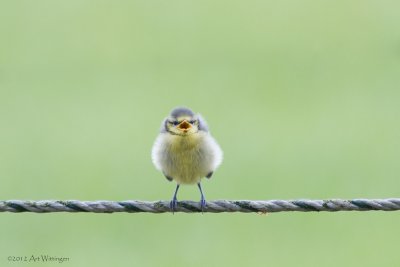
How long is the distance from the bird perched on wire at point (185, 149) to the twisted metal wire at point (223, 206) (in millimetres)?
991

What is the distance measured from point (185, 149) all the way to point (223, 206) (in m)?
1.08

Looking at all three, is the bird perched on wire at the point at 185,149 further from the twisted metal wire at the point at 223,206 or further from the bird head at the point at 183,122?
the twisted metal wire at the point at 223,206

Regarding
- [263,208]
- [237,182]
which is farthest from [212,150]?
[237,182]

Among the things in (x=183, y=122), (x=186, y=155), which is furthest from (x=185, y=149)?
(x=183, y=122)

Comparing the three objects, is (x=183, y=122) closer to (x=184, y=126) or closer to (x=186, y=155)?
(x=184, y=126)

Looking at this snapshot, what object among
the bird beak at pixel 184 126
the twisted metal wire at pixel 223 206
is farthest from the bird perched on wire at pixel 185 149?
the twisted metal wire at pixel 223 206

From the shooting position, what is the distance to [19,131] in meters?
11.1

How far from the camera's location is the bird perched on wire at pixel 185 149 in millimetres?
4926

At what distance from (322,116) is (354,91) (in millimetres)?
982

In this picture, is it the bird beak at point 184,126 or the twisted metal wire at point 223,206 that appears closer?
the twisted metal wire at point 223,206

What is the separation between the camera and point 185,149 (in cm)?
492

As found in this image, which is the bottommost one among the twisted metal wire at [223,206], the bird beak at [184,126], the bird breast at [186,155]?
the twisted metal wire at [223,206]

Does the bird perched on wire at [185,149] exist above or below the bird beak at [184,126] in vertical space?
below
